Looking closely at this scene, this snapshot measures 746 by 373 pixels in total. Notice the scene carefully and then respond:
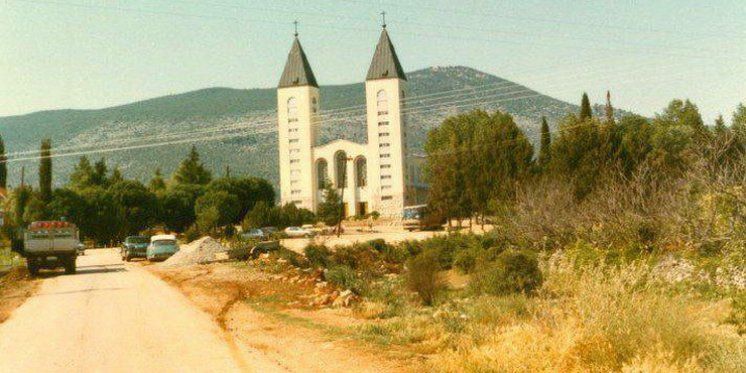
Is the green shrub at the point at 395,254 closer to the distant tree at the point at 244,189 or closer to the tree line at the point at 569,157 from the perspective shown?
the tree line at the point at 569,157

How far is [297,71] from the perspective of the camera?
130 metres

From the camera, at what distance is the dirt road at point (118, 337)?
12.6 m

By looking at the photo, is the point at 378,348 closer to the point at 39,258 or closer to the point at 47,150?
the point at 39,258

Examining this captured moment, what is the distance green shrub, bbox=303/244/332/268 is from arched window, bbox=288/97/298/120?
89.3 m

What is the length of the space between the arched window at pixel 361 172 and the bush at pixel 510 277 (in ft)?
330

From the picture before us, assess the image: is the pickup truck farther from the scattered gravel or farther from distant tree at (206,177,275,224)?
distant tree at (206,177,275,224)

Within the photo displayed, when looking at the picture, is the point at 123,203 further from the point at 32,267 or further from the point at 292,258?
the point at 292,258

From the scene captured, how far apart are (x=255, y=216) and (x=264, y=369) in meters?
83.7

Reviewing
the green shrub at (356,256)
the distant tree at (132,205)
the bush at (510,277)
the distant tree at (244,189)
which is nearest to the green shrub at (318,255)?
the green shrub at (356,256)

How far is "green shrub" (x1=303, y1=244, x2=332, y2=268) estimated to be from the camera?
38.4 metres

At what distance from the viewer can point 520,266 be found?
2495 cm

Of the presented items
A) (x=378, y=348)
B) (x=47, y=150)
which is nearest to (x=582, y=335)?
(x=378, y=348)

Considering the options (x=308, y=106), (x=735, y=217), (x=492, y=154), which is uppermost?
(x=308, y=106)

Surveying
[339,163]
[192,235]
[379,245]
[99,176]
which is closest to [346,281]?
[379,245]
